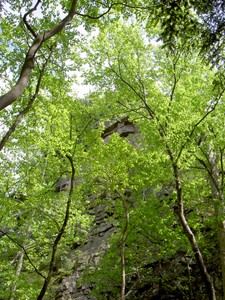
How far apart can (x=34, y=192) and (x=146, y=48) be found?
8.39m

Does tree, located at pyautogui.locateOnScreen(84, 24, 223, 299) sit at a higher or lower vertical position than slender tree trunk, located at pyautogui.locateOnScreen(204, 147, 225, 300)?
higher

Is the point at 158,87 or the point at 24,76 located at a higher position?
the point at 158,87

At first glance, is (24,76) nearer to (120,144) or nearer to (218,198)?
(120,144)

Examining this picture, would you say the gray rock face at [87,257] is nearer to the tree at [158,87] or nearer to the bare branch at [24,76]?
the tree at [158,87]

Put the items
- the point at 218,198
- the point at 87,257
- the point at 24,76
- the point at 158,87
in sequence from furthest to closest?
the point at 87,257 → the point at 158,87 → the point at 218,198 → the point at 24,76

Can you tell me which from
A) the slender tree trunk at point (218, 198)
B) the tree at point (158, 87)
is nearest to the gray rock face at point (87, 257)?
the tree at point (158, 87)

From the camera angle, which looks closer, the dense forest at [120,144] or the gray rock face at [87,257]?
the dense forest at [120,144]

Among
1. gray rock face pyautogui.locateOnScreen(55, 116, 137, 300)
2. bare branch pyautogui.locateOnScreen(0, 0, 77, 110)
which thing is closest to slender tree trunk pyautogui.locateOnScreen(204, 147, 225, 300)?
gray rock face pyautogui.locateOnScreen(55, 116, 137, 300)

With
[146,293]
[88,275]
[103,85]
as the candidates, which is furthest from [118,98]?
[146,293]

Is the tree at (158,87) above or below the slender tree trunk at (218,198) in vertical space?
above

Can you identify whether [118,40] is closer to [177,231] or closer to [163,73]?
[163,73]

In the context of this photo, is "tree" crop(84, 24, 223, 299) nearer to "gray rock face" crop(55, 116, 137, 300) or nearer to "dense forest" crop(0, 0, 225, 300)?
"dense forest" crop(0, 0, 225, 300)

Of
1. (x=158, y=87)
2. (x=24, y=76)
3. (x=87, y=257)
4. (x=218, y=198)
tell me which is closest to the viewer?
(x=24, y=76)

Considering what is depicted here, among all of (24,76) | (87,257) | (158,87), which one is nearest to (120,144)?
(158,87)
